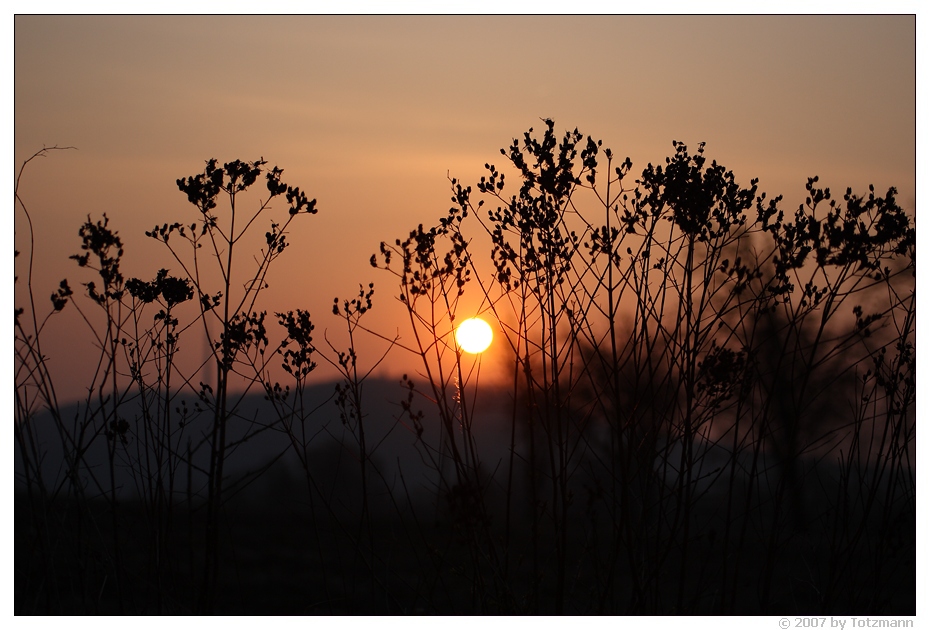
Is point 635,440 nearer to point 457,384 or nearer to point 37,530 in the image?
point 457,384

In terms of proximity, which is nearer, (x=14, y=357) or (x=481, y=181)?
(x=14, y=357)

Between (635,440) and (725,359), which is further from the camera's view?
(725,359)

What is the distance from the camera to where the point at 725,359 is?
3756mm

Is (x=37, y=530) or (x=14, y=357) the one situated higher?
(x=14, y=357)

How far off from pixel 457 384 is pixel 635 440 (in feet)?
2.80

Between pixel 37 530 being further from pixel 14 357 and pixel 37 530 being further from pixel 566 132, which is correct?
pixel 566 132

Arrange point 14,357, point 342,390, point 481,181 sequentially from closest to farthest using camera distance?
point 14,357, point 481,181, point 342,390

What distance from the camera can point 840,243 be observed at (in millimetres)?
3508

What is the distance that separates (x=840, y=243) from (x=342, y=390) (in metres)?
2.47

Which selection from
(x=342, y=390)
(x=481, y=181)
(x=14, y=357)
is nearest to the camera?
(x=14, y=357)
